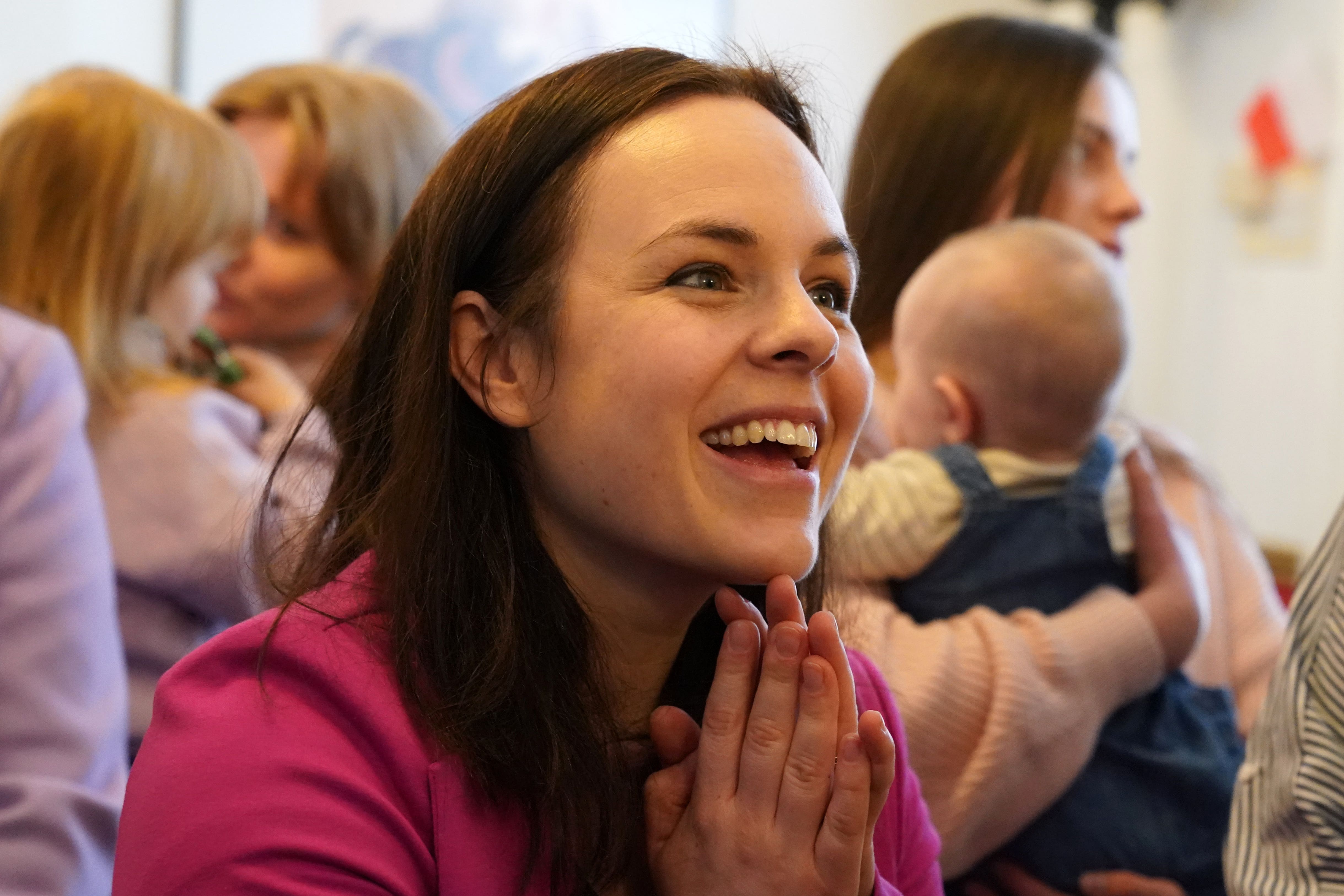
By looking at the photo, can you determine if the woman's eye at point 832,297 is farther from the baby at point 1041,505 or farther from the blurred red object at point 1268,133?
the blurred red object at point 1268,133

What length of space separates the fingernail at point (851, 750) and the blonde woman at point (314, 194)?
1545 mm

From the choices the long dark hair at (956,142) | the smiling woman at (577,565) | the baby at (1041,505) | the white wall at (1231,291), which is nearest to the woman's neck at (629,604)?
the smiling woman at (577,565)

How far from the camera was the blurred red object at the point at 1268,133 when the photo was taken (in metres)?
3.77

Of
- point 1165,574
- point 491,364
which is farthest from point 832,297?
point 1165,574

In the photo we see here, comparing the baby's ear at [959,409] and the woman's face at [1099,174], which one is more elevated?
the woman's face at [1099,174]

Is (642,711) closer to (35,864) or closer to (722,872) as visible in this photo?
(722,872)

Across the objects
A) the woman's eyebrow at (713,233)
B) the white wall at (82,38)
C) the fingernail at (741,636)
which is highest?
the woman's eyebrow at (713,233)

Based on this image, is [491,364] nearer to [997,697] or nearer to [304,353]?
[997,697]

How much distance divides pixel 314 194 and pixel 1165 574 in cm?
158

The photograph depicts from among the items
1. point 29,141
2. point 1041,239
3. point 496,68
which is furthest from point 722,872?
point 496,68

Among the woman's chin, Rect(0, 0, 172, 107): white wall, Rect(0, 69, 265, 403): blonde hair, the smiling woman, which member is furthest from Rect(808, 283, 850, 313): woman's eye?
Rect(0, 0, 172, 107): white wall

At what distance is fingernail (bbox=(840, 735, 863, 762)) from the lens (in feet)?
3.15

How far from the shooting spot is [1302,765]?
1174 millimetres

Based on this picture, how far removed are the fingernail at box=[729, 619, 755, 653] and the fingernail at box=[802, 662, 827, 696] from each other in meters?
0.05
